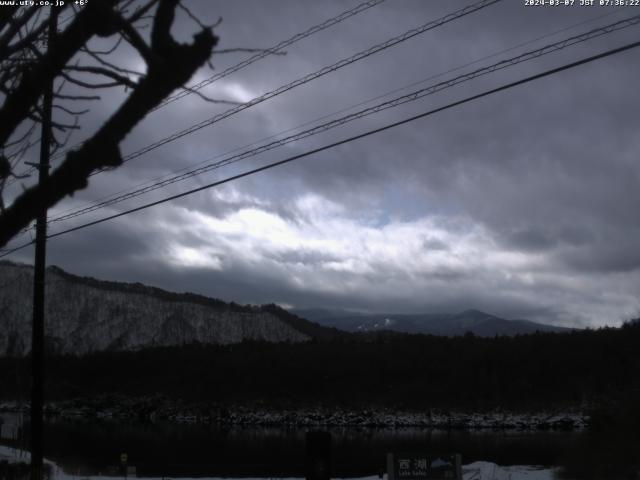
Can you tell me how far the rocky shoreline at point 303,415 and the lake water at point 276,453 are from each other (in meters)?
19.2

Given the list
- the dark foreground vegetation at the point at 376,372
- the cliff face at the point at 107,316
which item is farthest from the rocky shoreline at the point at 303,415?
the cliff face at the point at 107,316

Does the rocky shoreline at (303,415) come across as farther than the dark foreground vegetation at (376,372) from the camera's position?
No

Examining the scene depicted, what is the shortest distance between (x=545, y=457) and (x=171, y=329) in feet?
375

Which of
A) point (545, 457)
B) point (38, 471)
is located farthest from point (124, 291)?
point (38, 471)

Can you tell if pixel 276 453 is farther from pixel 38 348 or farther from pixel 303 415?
pixel 303 415

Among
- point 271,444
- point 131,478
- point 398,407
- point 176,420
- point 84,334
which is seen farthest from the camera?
point 84,334

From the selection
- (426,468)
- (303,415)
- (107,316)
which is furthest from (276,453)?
(107,316)

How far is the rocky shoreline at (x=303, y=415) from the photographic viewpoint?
2992 inches

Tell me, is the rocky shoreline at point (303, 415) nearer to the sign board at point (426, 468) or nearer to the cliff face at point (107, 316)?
the cliff face at point (107, 316)

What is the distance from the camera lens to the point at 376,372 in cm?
10000

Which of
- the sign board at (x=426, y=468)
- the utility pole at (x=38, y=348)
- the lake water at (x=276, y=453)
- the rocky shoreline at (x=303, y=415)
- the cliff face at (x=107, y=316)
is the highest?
the cliff face at (x=107, y=316)

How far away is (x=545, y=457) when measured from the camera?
Answer: 3931 cm

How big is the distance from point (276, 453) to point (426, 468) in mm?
34217

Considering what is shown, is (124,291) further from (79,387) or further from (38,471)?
(38,471)
